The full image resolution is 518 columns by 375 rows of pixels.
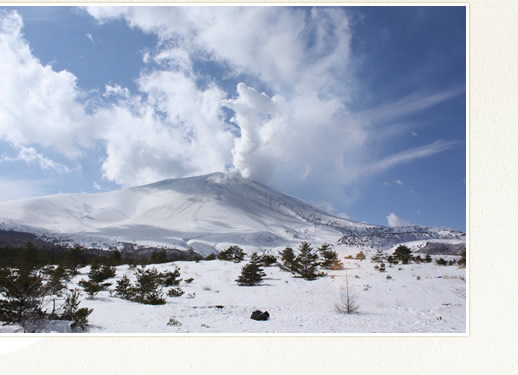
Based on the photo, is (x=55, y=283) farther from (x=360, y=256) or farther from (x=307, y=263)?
(x=360, y=256)

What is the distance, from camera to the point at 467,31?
300cm

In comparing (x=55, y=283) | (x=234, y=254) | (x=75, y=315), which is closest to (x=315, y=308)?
(x=75, y=315)

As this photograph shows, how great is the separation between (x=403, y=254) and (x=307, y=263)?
131 centimetres

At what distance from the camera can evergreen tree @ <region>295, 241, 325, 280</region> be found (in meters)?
3.79

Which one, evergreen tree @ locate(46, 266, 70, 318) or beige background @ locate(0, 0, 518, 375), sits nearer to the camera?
beige background @ locate(0, 0, 518, 375)

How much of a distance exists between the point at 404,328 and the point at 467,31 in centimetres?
305

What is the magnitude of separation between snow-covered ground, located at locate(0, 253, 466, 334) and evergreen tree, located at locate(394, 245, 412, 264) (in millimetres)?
188

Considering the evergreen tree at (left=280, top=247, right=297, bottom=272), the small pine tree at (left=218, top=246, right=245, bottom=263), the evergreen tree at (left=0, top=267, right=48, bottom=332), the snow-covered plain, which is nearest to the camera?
the evergreen tree at (left=0, top=267, right=48, bottom=332)

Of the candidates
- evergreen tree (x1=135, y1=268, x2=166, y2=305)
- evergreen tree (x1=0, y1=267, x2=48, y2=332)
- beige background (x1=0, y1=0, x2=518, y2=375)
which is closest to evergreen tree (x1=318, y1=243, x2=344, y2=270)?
beige background (x1=0, y1=0, x2=518, y2=375)

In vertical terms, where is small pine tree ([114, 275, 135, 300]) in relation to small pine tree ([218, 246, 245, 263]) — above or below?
below

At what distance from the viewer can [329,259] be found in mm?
3834

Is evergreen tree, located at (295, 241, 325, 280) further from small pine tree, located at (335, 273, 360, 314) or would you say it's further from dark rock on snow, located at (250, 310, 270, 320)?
dark rock on snow, located at (250, 310, 270, 320)
